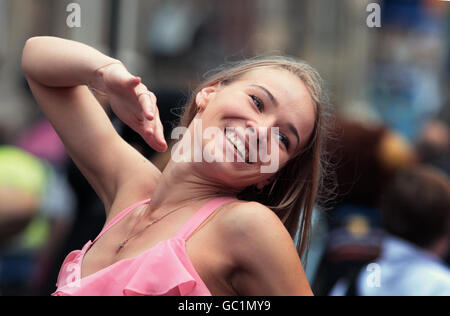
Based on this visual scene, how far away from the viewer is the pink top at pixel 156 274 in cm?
161

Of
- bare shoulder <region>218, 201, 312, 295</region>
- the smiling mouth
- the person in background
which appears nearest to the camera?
bare shoulder <region>218, 201, 312, 295</region>

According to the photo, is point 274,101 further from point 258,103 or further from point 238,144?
point 238,144

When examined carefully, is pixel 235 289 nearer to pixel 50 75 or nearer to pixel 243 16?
pixel 50 75

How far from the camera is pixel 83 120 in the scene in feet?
6.69

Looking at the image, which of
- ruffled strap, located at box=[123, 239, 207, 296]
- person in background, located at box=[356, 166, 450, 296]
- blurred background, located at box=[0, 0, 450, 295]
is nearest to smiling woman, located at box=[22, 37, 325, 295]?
ruffled strap, located at box=[123, 239, 207, 296]

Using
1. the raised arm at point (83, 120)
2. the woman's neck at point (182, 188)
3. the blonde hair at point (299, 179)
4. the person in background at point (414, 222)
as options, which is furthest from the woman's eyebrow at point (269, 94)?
the person in background at point (414, 222)

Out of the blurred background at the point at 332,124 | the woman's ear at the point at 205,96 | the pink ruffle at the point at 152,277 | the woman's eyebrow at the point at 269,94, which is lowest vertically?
the blurred background at the point at 332,124

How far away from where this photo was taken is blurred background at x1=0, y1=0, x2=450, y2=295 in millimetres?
3229

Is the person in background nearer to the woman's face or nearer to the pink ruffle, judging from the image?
the woman's face

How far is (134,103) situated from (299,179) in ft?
1.61

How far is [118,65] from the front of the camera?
1.73 metres

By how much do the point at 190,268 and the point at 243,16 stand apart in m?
13.6

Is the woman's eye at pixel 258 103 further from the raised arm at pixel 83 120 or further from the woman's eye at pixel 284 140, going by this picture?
the raised arm at pixel 83 120

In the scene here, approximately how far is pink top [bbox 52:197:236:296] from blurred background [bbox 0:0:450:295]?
2.20 feet
